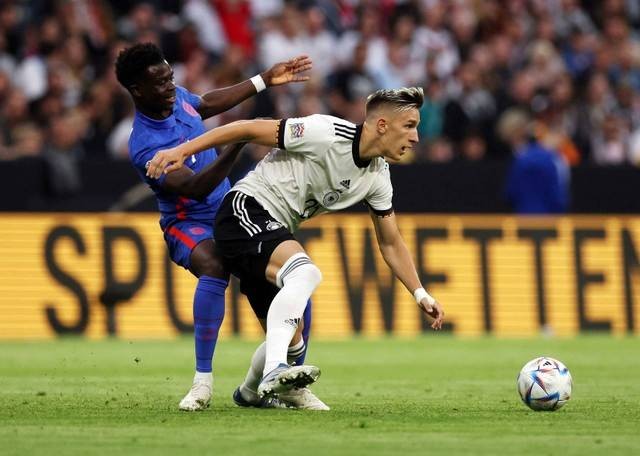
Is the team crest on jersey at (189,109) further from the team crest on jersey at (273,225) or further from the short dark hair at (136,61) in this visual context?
the team crest on jersey at (273,225)

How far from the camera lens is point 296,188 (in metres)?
8.49

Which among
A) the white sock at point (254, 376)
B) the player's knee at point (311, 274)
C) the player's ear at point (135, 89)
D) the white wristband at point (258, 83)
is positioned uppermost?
the white wristband at point (258, 83)

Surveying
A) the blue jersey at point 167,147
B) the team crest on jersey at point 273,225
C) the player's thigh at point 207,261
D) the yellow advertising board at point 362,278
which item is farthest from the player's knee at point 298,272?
the yellow advertising board at point 362,278

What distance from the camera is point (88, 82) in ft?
59.6

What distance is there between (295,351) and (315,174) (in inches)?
44.3

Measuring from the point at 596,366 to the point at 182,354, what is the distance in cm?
397

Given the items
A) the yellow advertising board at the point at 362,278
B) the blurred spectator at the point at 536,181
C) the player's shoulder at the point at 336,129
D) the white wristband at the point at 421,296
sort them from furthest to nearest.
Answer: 1. the blurred spectator at the point at 536,181
2. the yellow advertising board at the point at 362,278
3. the white wristband at the point at 421,296
4. the player's shoulder at the point at 336,129

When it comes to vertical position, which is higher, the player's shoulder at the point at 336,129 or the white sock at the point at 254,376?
the player's shoulder at the point at 336,129

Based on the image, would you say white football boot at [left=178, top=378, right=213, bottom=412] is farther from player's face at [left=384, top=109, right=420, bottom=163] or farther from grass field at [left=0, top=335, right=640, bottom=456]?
player's face at [left=384, top=109, right=420, bottom=163]

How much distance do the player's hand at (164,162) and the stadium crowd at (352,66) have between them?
965 centimetres

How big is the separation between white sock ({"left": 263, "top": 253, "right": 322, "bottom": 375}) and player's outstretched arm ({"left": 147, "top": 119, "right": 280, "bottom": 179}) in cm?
76

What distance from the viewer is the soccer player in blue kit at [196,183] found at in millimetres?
8617

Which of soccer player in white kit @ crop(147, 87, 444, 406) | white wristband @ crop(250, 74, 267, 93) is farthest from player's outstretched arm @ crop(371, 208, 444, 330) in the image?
white wristband @ crop(250, 74, 267, 93)

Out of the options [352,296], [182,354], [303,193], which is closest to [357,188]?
[303,193]
